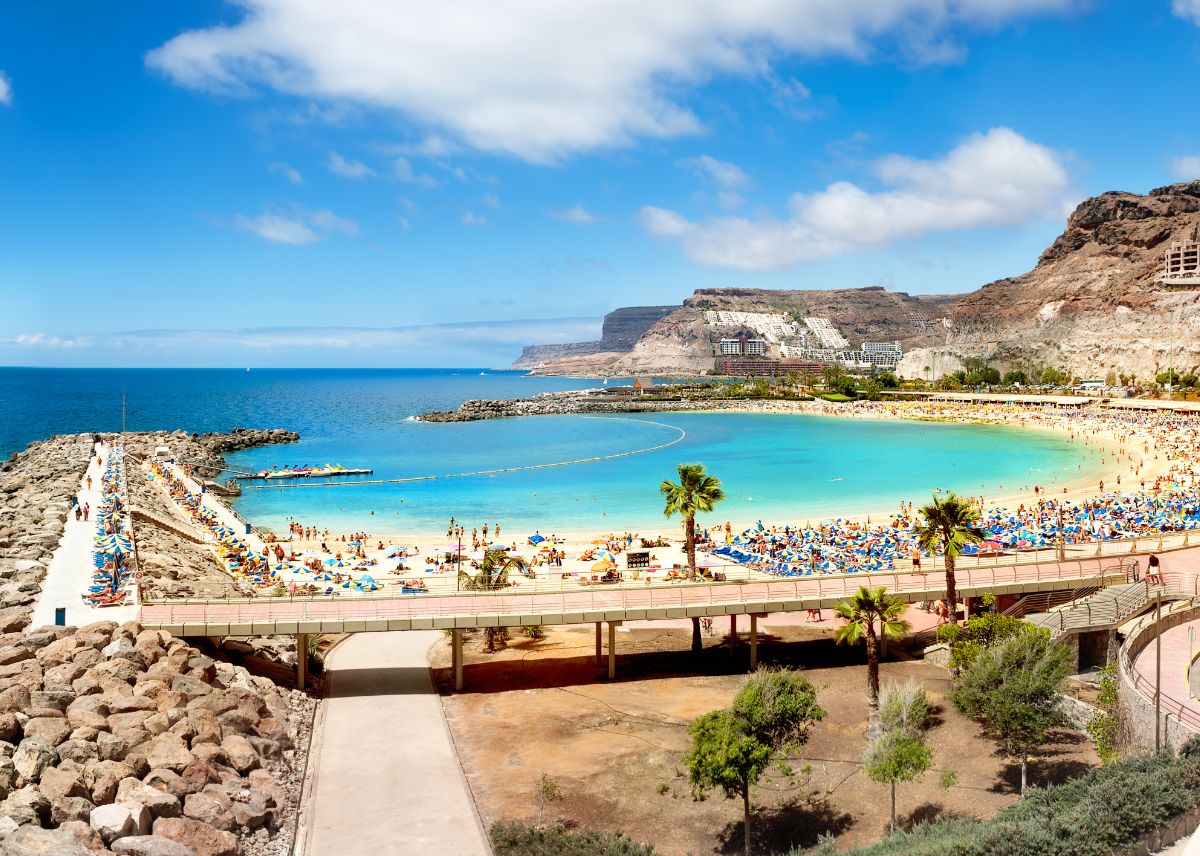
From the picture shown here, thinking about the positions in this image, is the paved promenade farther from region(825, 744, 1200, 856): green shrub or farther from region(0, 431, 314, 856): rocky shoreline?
region(0, 431, 314, 856): rocky shoreline

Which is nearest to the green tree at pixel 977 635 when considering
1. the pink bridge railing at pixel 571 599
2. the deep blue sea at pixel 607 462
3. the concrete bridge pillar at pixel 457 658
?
the pink bridge railing at pixel 571 599

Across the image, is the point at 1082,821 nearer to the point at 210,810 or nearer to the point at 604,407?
the point at 210,810

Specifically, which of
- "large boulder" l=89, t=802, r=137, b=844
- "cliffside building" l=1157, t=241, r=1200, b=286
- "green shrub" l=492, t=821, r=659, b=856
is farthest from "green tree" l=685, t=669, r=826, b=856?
"cliffside building" l=1157, t=241, r=1200, b=286

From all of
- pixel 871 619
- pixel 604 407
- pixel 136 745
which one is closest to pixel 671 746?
pixel 871 619

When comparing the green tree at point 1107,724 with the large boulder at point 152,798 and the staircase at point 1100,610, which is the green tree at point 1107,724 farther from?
the large boulder at point 152,798

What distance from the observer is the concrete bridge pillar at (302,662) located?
69.8ft

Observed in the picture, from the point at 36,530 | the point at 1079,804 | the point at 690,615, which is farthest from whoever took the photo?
the point at 36,530

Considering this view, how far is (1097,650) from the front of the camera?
70.5ft

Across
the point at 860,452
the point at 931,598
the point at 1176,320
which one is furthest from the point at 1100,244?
the point at 931,598

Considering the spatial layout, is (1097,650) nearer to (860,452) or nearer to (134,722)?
(134,722)

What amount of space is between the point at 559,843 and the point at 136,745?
25.7 ft

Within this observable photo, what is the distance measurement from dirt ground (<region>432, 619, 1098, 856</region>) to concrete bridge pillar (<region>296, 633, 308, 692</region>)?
11.7 ft

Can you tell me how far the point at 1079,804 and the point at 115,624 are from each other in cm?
2056

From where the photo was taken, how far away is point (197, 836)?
41.7 ft
